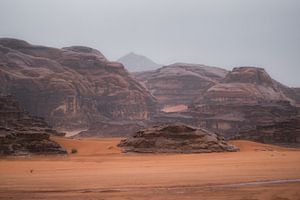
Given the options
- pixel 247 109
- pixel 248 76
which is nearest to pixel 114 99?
pixel 247 109

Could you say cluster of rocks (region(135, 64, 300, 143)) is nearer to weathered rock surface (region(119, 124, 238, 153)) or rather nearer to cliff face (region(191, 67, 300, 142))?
cliff face (region(191, 67, 300, 142))

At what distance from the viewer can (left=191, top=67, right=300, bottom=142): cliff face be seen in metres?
52.3

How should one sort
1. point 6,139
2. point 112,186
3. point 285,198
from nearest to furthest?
point 285,198 → point 112,186 → point 6,139

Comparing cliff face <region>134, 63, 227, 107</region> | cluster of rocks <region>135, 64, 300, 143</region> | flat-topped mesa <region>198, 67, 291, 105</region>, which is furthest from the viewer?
cliff face <region>134, 63, 227, 107</region>

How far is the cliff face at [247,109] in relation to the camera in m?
52.3

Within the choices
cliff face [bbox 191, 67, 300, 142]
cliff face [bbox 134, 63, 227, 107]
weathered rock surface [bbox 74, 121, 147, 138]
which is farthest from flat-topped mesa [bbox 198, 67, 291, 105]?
weathered rock surface [bbox 74, 121, 147, 138]

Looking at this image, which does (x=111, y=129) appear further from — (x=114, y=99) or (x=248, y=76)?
(x=248, y=76)

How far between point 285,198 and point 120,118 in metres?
71.4

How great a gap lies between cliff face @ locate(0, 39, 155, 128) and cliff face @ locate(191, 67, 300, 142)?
15.1 metres

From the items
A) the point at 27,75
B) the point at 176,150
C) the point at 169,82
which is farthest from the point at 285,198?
the point at 169,82

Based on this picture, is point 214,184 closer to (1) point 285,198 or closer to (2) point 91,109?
(1) point 285,198

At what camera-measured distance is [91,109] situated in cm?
7994

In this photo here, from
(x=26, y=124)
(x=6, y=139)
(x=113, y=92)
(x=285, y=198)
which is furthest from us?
(x=113, y=92)

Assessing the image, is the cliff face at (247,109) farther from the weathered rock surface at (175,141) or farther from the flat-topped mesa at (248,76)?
the weathered rock surface at (175,141)
